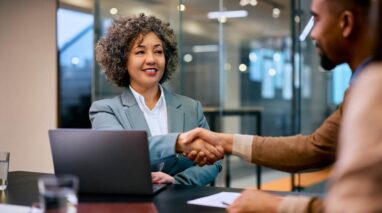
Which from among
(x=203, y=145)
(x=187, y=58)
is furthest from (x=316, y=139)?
(x=187, y=58)

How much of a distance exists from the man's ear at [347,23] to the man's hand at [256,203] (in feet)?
1.41

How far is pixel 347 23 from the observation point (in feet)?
3.38

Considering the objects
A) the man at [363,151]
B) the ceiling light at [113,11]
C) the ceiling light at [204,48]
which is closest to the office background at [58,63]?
the ceiling light at [113,11]

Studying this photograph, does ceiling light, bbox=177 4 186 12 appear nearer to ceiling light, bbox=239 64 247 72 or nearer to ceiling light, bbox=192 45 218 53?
ceiling light, bbox=192 45 218 53

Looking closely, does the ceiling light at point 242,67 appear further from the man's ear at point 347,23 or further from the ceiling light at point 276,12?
the man's ear at point 347,23

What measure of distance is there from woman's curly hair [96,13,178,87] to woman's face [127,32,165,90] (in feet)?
0.09

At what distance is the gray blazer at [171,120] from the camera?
2.06 metres

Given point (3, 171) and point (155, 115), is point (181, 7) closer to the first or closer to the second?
point (155, 115)

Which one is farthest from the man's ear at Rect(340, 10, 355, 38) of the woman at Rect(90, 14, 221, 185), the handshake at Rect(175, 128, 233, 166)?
the woman at Rect(90, 14, 221, 185)

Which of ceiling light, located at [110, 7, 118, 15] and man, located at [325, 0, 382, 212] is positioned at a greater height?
ceiling light, located at [110, 7, 118, 15]

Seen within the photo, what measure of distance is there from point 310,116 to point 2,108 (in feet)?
12.8

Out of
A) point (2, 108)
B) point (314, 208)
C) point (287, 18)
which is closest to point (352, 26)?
point (314, 208)

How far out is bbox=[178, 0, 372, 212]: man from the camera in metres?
0.99

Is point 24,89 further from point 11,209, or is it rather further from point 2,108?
point 11,209
